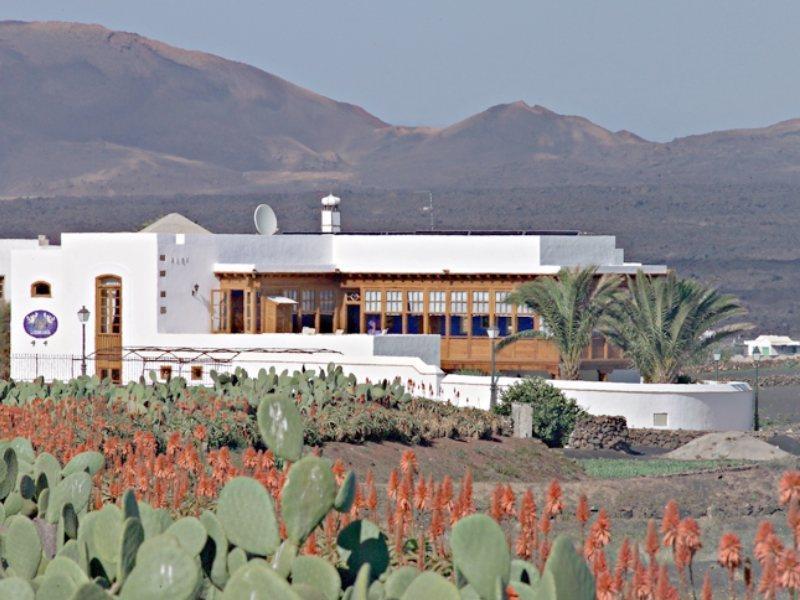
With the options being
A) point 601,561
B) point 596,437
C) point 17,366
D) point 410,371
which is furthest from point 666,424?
point 601,561

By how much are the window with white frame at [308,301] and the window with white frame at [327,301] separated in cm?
18

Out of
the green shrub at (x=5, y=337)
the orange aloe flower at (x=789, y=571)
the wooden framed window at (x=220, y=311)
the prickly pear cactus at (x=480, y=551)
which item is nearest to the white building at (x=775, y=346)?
the wooden framed window at (x=220, y=311)

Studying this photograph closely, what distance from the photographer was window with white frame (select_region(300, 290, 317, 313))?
4066cm

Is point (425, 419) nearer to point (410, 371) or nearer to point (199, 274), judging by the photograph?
point (410, 371)

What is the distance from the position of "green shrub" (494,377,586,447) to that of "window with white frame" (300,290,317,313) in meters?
7.99

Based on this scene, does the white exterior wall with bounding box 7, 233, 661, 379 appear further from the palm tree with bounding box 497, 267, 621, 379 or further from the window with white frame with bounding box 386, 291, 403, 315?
the palm tree with bounding box 497, 267, 621, 379

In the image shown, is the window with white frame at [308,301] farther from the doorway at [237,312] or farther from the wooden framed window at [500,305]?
the wooden framed window at [500,305]

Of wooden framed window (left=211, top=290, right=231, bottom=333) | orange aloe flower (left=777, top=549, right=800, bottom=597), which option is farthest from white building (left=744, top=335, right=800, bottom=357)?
orange aloe flower (left=777, top=549, right=800, bottom=597)

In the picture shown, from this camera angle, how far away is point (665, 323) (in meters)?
35.7

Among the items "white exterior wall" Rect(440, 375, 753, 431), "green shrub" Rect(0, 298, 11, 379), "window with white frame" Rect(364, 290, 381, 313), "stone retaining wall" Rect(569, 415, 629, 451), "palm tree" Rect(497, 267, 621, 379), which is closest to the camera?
"stone retaining wall" Rect(569, 415, 629, 451)

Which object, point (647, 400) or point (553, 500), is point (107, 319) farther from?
point (553, 500)

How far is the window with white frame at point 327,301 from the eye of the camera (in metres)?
41.1

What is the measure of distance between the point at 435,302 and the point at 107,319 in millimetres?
7097

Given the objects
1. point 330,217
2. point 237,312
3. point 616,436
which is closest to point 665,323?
point 616,436
